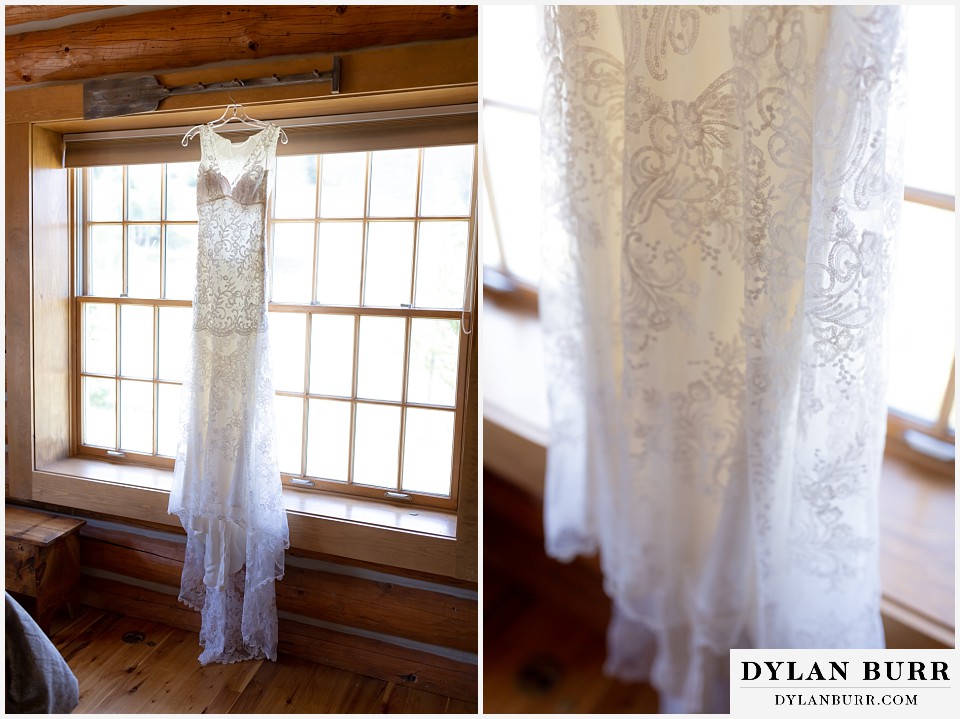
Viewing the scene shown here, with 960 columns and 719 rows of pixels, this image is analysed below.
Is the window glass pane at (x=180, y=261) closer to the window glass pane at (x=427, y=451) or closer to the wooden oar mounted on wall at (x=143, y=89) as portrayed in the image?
the wooden oar mounted on wall at (x=143, y=89)

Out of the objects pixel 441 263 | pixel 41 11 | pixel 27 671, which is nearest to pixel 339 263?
pixel 441 263

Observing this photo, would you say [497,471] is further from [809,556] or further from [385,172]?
[385,172]

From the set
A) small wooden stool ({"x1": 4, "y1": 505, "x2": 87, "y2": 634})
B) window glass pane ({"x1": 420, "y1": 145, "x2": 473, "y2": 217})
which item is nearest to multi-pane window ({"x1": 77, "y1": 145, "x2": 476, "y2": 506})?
window glass pane ({"x1": 420, "y1": 145, "x2": 473, "y2": 217})

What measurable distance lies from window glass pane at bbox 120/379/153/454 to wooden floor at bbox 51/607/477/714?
66 cm

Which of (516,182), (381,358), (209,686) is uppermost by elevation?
(516,182)

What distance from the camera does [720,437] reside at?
980 mm

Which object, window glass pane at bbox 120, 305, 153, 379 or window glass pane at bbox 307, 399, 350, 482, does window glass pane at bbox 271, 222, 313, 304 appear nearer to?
window glass pane at bbox 307, 399, 350, 482

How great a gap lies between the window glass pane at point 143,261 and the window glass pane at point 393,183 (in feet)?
2.76

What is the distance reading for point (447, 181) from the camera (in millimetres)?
1631

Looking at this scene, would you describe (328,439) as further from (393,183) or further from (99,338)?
(99,338)

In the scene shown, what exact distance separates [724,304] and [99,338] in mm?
2137

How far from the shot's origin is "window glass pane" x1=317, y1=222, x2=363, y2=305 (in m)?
1.75

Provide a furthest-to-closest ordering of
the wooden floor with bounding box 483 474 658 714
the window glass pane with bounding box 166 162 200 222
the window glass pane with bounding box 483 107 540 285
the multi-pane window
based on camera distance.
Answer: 1. the window glass pane with bounding box 166 162 200 222
2. the multi-pane window
3. the window glass pane with bounding box 483 107 540 285
4. the wooden floor with bounding box 483 474 658 714

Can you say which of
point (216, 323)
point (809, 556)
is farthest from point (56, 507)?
point (809, 556)
